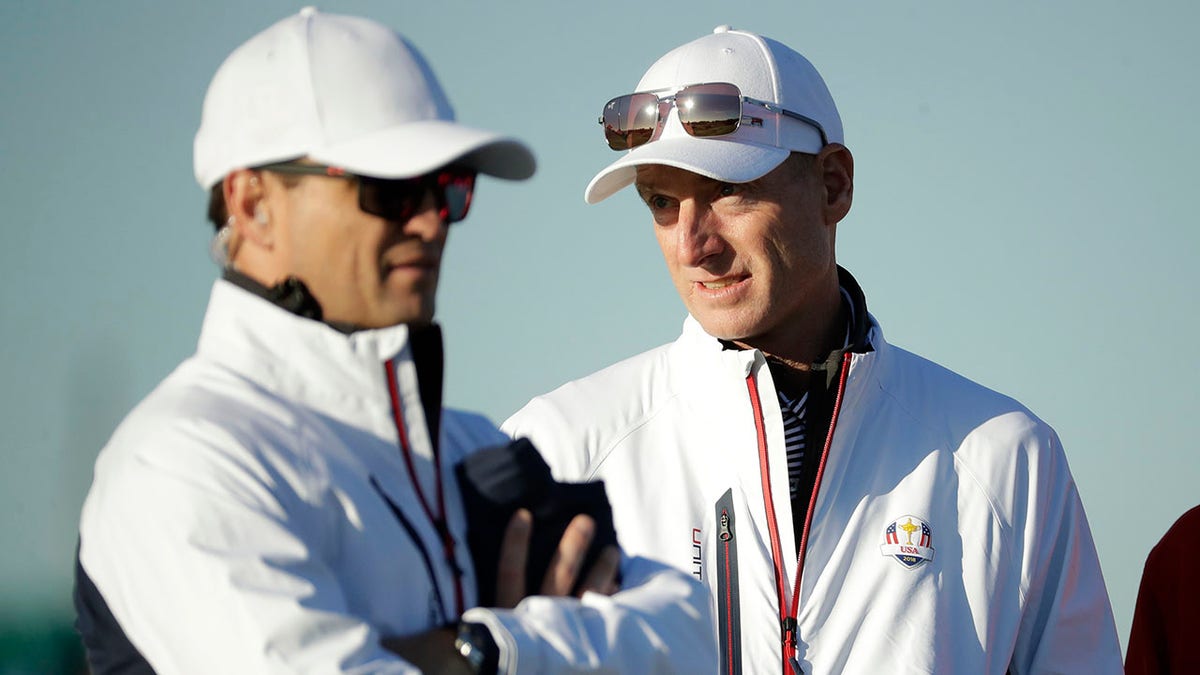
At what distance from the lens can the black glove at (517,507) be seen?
2.43m

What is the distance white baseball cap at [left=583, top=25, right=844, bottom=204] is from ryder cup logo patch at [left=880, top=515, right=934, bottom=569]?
96cm

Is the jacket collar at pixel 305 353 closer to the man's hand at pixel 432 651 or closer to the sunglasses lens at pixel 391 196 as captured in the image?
the sunglasses lens at pixel 391 196

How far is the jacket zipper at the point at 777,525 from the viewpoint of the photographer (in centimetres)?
408

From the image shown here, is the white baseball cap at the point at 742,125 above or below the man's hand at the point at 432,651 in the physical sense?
above

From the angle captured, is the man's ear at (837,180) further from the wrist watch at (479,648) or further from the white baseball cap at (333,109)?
the wrist watch at (479,648)

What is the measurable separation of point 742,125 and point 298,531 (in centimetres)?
252

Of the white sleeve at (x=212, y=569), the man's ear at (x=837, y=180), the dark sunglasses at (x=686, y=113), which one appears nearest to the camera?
the white sleeve at (x=212, y=569)

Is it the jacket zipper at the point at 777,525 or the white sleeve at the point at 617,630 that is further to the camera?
the jacket zipper at the point at 777,525

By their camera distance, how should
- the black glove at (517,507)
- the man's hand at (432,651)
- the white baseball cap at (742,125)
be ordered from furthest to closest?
the white baseball cap at (742,125), the black glove at (517,507), the man's hand at (432,651)

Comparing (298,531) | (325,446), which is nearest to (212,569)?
(298,531)

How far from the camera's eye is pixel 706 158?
170 inches

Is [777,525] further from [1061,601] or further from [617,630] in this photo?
[617,630]

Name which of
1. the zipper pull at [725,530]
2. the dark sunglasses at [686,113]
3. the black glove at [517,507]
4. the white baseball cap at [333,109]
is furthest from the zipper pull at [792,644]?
the white baseball cap at [333,109]

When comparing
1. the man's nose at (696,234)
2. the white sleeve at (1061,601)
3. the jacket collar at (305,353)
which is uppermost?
the man's nose at (696,234)
